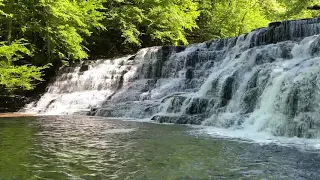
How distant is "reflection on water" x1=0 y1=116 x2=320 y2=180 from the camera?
4465 millimetres

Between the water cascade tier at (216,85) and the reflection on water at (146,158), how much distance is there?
2.50 metres

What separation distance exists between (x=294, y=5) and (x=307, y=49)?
8610 mm

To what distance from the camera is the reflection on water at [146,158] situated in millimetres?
4465

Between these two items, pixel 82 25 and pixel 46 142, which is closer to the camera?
pixel 46 142

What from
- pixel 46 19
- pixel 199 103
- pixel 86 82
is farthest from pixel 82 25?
pixel 199 103

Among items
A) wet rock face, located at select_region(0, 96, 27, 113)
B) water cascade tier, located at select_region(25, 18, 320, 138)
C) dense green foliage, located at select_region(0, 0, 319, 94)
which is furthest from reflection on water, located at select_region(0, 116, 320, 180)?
dense green foliage, located at select_region(0, 0, 319, 94)

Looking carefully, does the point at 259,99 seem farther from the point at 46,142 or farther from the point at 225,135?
the point at 46,142

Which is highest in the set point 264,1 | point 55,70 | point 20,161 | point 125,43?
point 264,1

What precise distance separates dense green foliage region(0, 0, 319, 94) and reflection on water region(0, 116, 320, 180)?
10161mm

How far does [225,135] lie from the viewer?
8039 millimetres

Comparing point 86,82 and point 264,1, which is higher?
point 264,1

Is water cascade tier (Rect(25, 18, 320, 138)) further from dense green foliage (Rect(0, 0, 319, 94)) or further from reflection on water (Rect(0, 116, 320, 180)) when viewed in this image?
reflection on water (Rect(0, 116, 320, 180))

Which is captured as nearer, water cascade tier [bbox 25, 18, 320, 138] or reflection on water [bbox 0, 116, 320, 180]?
reflection on water [bbox 0, 116, 320, 180]

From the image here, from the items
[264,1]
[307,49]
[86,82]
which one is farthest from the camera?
[264,1]
